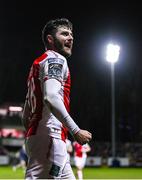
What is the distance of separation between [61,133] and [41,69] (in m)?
0.61

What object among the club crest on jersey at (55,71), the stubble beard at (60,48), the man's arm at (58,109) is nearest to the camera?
the man's arm at (58,109)

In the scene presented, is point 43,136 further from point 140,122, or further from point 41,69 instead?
point 140,122

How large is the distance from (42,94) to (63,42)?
1.84 ft

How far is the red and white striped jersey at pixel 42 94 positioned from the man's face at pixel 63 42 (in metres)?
0.10

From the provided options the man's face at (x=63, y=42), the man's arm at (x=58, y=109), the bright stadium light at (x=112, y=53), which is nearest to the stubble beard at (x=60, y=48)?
the man's face at (x=63, y=42)

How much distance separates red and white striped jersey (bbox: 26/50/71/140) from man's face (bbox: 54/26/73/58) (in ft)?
0.31

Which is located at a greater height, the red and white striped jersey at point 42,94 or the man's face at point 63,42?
the man's face at point 63,42

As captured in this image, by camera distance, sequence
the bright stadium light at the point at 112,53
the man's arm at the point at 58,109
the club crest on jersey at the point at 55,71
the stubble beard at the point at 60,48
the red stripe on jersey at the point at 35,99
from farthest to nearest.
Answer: the bright stadium light at the point at 112,53
the stubble beard at the point at 60,48
the red stripe on jersey at the point at 35,99
the club crest on jersey at the point at 55,71
the man's arm at the point at 58,109

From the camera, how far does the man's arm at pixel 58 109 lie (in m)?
4.35

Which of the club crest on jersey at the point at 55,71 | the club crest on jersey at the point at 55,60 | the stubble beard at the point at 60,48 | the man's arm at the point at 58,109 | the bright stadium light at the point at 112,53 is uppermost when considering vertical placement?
the bright stadium light at the point at 112,53

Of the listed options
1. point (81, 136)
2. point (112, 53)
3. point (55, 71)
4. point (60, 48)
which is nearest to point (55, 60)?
point (55, 71)

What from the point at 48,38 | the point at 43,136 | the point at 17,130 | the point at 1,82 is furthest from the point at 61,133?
the point at 1,82

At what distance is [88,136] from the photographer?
442 cm

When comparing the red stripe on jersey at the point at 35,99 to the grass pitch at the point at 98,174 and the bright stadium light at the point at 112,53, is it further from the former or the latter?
the bright stadium light at the point at 112,53
